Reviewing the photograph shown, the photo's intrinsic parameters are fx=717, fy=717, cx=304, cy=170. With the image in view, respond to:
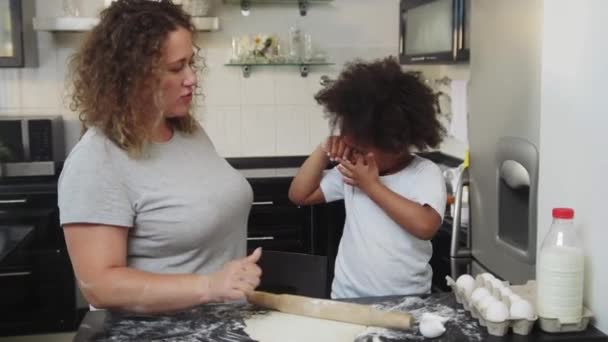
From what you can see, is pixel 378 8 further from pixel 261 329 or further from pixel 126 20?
pixel 261 329

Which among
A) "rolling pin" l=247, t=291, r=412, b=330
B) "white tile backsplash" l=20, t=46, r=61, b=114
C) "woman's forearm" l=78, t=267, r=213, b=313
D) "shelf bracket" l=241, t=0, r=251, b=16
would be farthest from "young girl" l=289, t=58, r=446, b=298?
"white tile backsplash" l=20, t=46, r=61, b=114

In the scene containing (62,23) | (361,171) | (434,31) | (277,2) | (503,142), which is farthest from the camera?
A: (277,2)

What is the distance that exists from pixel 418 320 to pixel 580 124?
43 centimetres

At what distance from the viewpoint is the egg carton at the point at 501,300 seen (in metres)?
1.15

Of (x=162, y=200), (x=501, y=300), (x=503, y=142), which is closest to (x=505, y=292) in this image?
(x=501, y=300)

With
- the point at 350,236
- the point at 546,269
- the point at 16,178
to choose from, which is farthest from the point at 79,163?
the point at 16,178

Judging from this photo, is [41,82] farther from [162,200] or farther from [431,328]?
[431,328]

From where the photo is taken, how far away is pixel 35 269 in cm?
321

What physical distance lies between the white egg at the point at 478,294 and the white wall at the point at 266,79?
8.54 ft

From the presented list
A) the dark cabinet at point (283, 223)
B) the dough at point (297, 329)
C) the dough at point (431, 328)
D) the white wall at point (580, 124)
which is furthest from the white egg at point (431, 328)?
the dark cabinet at point (283, 223)

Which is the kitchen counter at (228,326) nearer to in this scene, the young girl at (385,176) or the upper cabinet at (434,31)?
the young girl at (385,176)

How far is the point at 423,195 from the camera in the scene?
1.57 meters

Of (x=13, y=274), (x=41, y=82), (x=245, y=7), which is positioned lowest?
(x=13, y=274)

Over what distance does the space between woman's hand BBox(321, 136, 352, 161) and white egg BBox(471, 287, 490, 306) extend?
47 cm
